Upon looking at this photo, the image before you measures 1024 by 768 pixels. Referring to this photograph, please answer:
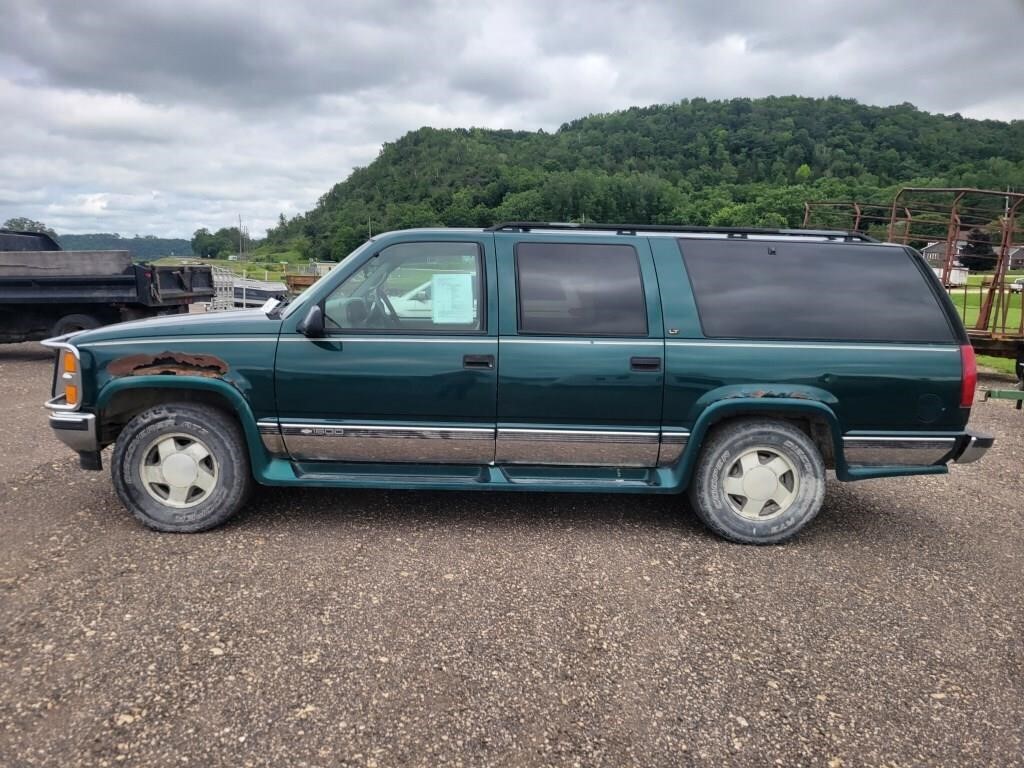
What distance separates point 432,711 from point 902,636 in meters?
2.12

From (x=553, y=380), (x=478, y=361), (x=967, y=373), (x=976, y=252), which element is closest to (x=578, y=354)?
(x=553, y=380)

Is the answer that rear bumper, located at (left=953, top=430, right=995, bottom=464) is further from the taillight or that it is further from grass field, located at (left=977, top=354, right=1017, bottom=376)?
grass field, located at (left=977, top=354, right=1017, bottom=376)

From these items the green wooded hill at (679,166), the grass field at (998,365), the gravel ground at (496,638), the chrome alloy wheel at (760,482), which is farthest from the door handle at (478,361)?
the green wooded hill at (679,166)

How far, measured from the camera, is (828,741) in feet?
7.79

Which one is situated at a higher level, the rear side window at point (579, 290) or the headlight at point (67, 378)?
the rear side window at point (579, 290)

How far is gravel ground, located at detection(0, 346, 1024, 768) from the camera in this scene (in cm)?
232

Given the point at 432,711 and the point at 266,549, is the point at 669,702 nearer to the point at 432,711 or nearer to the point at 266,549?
the point at 432,711

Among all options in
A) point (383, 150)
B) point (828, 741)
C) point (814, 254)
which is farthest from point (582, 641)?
point (383, 150)

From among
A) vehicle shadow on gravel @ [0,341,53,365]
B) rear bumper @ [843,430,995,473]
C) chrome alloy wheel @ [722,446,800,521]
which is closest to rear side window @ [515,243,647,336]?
chrome alloy wheel @ [722,446,800,521]

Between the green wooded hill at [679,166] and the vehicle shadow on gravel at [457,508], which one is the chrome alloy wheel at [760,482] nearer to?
the vehicle shadow on gravel at [457,508]

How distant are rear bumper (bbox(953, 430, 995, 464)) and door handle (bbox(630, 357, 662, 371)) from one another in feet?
5.97

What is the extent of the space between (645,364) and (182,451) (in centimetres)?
270

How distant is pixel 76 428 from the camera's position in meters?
3.89

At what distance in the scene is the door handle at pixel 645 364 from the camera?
3891 millimetres
